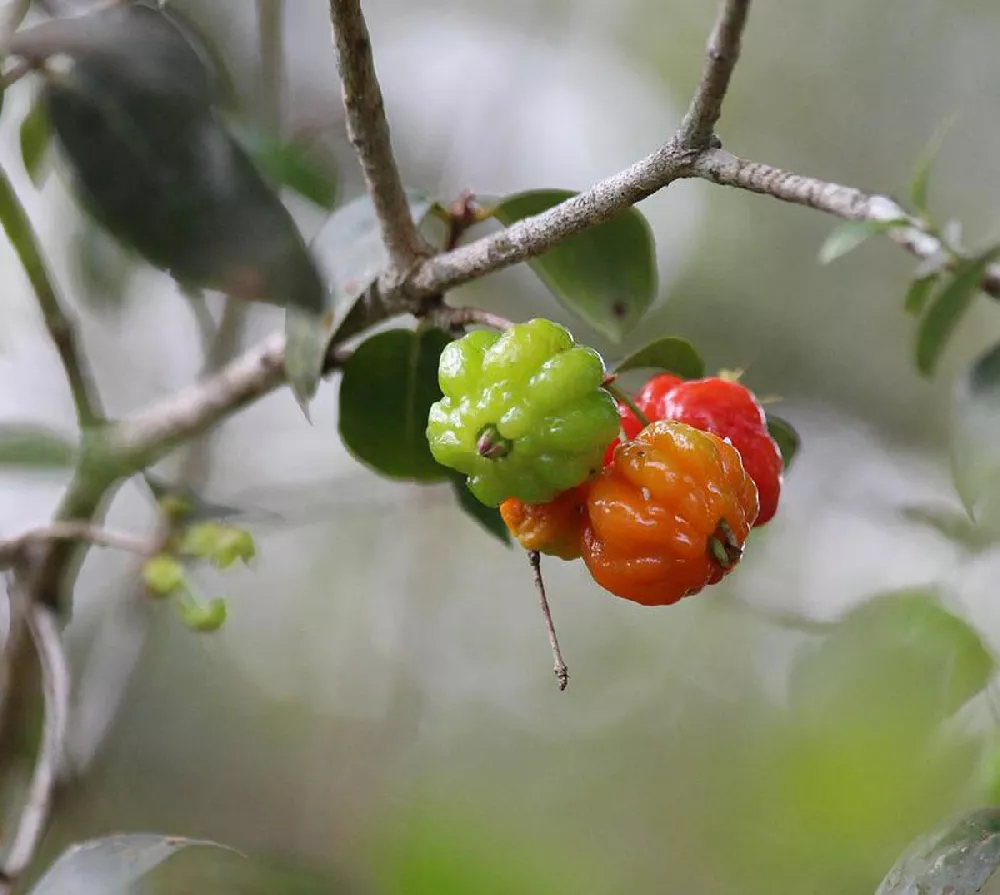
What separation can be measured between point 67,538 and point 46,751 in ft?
0.77

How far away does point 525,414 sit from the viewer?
516 mm

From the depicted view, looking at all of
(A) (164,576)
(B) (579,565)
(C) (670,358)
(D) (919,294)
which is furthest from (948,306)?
(B) (579,565)

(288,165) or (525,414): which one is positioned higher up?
(525,414)

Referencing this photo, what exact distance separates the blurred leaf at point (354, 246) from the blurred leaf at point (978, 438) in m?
0.50

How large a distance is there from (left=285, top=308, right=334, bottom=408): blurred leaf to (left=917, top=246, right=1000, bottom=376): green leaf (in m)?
0.54

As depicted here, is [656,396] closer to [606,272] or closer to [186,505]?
[606,272]

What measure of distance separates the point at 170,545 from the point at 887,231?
81 centimetres

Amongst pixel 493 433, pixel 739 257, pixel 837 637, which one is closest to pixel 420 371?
pixel 493 433

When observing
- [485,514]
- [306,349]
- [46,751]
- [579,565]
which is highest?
[306,349]

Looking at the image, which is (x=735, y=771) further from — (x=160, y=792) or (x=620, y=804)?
(x=160, y=792)

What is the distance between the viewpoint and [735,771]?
85.7 inches

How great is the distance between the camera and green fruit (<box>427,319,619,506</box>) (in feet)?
1.70

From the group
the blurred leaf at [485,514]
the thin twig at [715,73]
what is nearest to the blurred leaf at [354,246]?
the blurred leaf at [485,514]

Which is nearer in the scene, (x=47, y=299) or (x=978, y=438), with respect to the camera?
(x=978, y=438)
